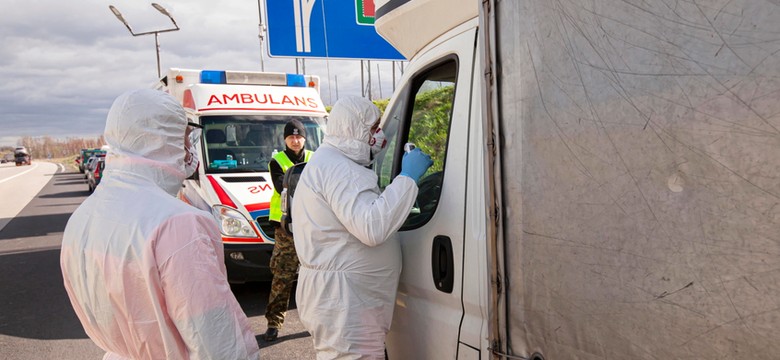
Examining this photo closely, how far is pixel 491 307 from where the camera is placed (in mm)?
1681

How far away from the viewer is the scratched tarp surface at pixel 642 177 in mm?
1036

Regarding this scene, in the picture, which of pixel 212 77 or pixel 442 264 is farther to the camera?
pixel 212 77

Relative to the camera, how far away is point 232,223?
6012 mm

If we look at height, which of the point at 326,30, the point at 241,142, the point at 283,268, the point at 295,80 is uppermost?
the point at 326,30

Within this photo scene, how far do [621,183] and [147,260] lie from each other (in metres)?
1.19

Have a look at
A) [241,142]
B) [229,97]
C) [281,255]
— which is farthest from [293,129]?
[229,97]

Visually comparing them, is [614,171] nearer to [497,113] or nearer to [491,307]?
[497,113]

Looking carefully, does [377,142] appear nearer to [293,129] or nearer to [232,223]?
[293,129]

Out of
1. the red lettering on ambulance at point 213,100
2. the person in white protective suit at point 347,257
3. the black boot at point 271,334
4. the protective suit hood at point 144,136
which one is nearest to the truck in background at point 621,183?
the person in white protective suit at point 347,257

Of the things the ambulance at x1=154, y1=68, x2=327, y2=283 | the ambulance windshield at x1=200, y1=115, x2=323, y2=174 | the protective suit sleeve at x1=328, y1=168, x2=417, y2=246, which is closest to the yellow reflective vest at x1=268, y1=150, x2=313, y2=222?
the ambulance at x1=154, y1=68, x2=327, y2=283

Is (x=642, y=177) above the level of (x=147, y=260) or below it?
above

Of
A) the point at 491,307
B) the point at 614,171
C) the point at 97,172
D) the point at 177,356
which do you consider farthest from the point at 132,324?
the point at 97,172

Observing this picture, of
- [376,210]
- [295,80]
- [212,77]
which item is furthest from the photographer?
[295,80]

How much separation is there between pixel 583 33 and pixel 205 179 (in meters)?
5.72
